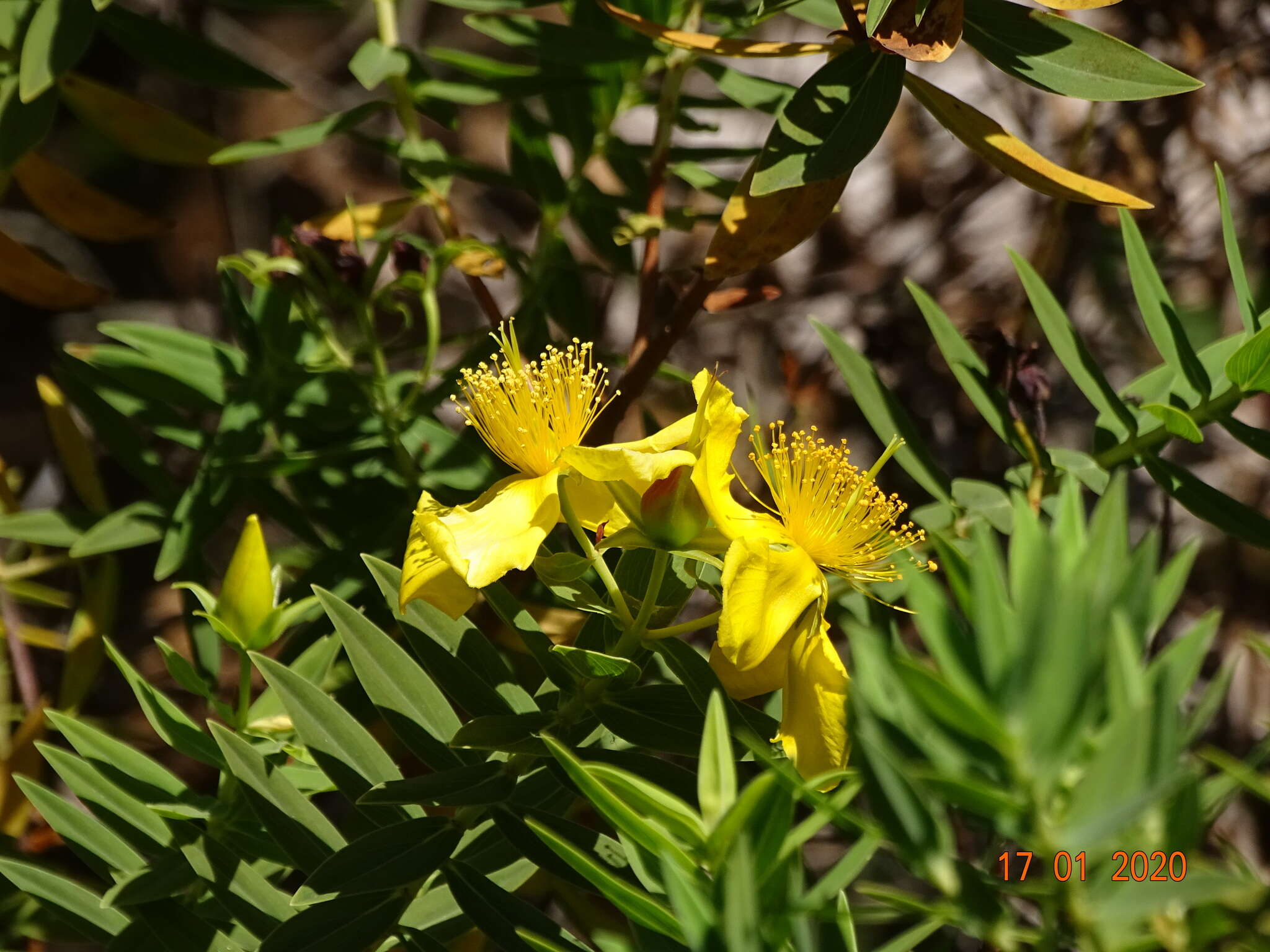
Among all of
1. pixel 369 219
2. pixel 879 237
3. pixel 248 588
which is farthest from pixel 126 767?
pixel 879 237

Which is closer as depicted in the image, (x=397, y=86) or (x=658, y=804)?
(x=658, y=804)

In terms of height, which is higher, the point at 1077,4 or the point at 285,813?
the point at 1077,4

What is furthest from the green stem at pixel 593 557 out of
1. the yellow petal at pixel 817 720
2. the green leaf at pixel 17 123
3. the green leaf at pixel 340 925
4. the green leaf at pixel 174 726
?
the green leaf at pixel 17 123

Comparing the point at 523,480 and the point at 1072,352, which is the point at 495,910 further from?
the point at 1072,352

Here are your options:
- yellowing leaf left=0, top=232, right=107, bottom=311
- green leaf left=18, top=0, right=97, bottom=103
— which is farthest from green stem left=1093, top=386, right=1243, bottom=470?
yellowing leaf left=0, top=232, right=107, bottom=311

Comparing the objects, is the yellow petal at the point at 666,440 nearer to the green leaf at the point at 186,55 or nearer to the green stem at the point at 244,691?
the green stem at the point at 244,691
